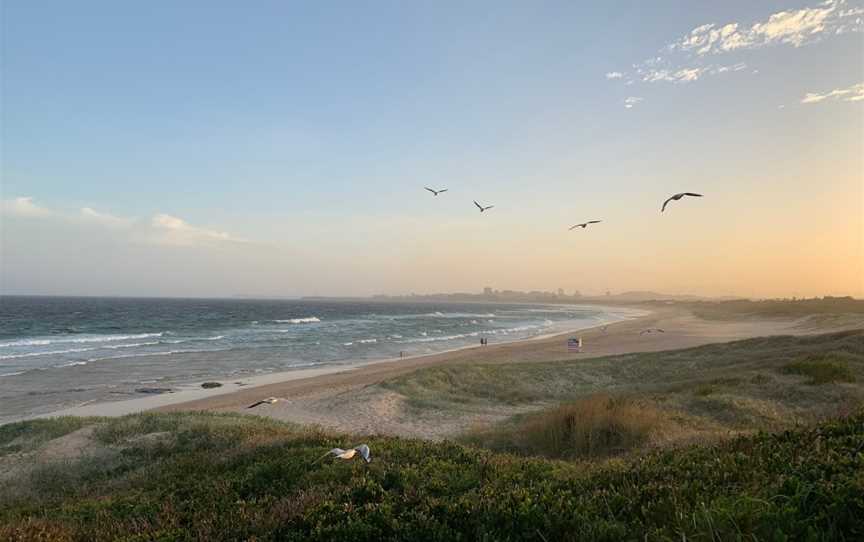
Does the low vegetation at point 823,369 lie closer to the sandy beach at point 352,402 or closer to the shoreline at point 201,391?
the sandy beach at point 352,402

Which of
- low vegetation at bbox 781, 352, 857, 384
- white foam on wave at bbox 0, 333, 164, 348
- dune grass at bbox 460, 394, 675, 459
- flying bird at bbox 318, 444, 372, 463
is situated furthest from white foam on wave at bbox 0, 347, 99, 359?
low vegetation at bbox 781, 352, 857, 384

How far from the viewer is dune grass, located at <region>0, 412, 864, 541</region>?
11.6 ft

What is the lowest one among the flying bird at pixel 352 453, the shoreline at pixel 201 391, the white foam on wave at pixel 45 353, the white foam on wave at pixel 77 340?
the shoreline at pixel 201 391

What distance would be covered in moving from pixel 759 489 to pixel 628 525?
1171 mm

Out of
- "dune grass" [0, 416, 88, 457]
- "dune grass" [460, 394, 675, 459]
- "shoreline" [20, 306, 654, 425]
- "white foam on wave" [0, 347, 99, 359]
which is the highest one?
"dune grass" [460, 394, 675, 459]

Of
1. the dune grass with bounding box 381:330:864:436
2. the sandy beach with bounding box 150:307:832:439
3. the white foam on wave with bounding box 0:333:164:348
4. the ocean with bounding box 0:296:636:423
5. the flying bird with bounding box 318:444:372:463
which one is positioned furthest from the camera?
the white foam on wave with bounding box 0:333:164:348

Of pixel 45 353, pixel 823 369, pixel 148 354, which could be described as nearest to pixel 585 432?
pixel 823 369

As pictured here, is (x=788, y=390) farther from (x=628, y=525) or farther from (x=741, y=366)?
(x=628, y=525)

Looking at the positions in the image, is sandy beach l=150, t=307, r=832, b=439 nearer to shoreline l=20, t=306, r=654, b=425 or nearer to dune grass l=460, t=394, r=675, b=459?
shoreline l=20, t=306, r=654, b=425

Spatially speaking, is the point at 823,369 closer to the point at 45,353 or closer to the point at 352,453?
the point at 352,453

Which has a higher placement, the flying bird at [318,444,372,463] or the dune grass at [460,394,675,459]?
the flying bird at [318,444,372,463]

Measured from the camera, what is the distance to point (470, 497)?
4.55 metres

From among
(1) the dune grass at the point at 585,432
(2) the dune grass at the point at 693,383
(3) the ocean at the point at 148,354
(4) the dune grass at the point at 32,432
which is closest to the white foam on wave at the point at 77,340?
(3) the ocean at the point at 148,354

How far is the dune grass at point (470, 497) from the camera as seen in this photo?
354 centimetres
